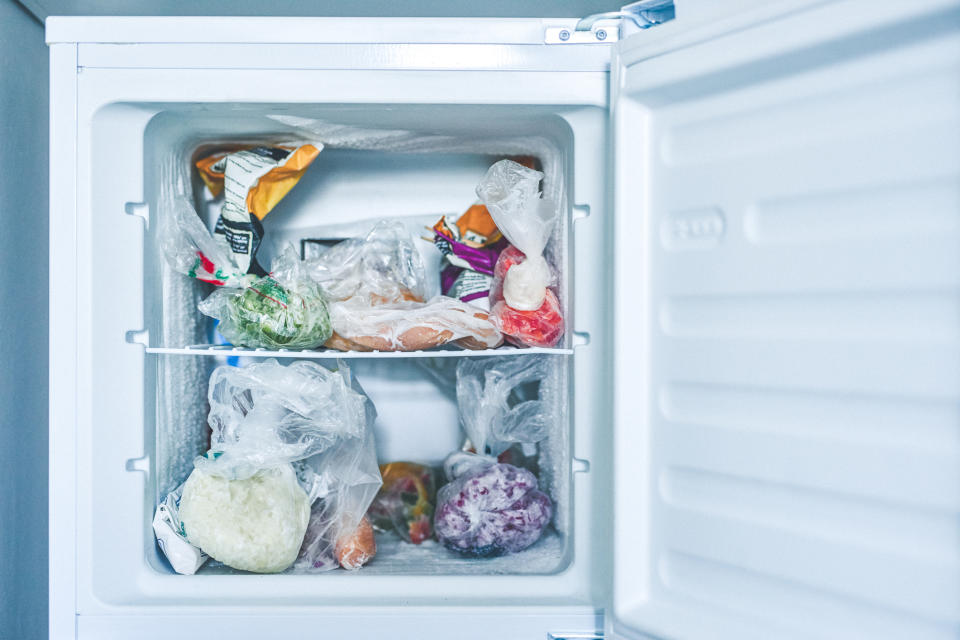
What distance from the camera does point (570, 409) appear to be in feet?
3.06

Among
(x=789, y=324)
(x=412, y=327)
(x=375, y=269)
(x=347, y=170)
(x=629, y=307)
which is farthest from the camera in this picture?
(x=347, y=170)

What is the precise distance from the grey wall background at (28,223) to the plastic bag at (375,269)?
39cm

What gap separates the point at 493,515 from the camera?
37.6 inches

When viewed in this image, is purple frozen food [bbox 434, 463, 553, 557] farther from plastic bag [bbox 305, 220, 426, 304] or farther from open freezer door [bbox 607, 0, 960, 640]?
plastic bag [bbox 305, 220, 426, 304]

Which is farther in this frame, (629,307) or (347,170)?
(347,170)

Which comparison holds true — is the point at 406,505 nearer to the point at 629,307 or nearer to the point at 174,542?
the point at 174,542

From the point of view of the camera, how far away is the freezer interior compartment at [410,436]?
0.93 metres

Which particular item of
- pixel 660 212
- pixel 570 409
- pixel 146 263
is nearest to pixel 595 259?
pixel 660 212

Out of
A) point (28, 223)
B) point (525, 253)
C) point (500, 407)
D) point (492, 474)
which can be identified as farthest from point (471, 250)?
point (28, 223)

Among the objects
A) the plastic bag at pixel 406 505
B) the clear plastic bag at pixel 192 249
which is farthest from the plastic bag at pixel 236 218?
the plastic bag at pixel 406 505

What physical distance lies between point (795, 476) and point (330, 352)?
1.99 feet

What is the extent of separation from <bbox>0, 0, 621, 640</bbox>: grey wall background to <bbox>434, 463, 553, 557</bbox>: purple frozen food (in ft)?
2.53

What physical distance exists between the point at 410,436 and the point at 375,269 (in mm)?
382

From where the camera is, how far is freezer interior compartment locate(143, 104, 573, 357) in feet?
2.94
